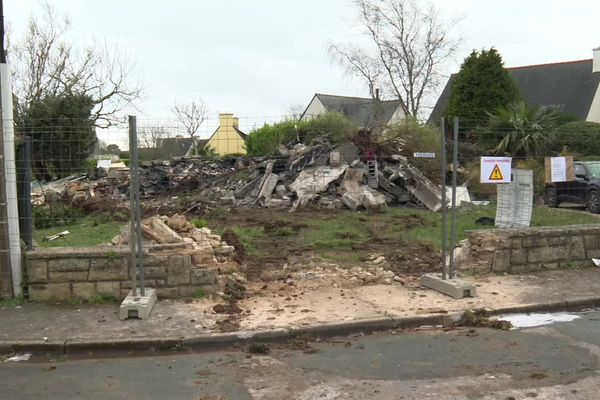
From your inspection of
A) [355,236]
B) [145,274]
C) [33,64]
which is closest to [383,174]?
[355,236]

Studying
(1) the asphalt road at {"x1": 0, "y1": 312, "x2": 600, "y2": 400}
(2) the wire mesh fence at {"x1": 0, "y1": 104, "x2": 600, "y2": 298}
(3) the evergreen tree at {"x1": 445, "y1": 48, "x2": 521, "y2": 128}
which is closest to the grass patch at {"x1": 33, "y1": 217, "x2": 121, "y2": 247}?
(2) the wire mesh fence at {"x1": 0, "y1": 104, "x2": 600, "y2": 298}

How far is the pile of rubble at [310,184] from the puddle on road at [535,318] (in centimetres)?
899

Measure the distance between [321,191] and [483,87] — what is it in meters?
15.2

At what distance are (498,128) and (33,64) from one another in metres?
24.8

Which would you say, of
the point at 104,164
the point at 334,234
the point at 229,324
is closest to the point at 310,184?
the point at 334,234

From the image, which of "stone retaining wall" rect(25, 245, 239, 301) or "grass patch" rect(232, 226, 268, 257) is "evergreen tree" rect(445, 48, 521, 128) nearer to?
"grass patch" rect(232, 226, 268, 257)

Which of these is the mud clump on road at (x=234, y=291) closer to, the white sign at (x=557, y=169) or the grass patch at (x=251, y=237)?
the grass patch at (x=251, y=237)

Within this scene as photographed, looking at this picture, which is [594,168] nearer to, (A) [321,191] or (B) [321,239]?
(A) [321,191]

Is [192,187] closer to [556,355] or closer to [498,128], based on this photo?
[498,128]

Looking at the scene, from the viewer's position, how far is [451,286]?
711 centimetres

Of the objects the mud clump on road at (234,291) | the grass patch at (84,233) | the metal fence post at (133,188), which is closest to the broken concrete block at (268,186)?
the grass patch at (84,233)

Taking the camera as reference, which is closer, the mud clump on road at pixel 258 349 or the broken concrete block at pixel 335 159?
the mud clump on road at pixel 258 349

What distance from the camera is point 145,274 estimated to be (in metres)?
6.92

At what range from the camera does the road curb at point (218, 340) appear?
5.52 metres
